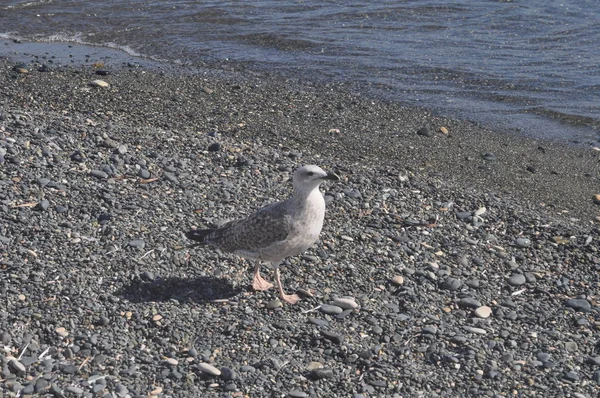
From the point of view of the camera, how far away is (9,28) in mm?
20828

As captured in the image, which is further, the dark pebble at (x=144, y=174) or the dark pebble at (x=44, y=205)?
the dark pebble at (x=144, y=174)

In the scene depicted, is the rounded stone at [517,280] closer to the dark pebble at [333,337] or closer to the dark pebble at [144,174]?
the dark pebble at [333,337]

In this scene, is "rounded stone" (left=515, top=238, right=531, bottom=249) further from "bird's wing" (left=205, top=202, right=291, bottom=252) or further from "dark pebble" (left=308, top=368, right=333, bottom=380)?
"dark pebble" (left=308, top=368, right=333, bottom=380)

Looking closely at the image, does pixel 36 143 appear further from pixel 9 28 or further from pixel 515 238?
pixel 9 28

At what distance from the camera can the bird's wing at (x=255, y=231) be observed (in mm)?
7781

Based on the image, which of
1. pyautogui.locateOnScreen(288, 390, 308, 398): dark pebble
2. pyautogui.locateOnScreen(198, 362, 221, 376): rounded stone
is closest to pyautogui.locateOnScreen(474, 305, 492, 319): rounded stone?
pyautogui.locateOnScreen(288, 390, 308, 398): dark pebble

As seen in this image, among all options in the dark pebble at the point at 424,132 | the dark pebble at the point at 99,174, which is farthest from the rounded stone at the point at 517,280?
the dark pebble at the point at 424,132

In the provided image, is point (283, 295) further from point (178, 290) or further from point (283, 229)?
point (178, 290)

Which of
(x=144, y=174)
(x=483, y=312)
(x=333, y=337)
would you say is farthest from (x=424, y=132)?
(x=333, y=337)

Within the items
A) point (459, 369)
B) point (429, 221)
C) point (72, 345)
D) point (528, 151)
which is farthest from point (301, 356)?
point (528, 151)

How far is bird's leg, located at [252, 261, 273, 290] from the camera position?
809cm

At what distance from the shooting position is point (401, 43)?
1994 cm

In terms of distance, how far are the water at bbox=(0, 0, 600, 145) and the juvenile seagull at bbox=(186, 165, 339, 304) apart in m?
8.07

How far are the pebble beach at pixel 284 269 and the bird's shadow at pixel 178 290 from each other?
0.07 feet
